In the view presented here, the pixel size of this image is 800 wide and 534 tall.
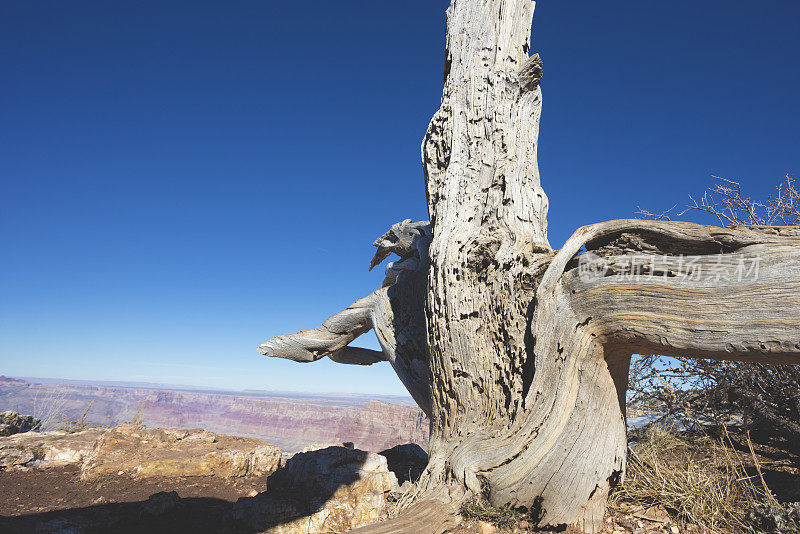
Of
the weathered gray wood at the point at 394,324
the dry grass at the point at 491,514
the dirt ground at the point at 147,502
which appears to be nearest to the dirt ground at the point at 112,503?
the dirt ground at the point at 147,502

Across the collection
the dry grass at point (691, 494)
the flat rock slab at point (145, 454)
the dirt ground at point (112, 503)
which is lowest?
the dirt ground at point (112, 503)

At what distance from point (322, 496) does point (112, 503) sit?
315 cm

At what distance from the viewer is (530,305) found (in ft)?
12.8

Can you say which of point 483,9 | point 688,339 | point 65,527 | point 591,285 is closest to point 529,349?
point 591,285

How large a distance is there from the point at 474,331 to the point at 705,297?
1.82 metres

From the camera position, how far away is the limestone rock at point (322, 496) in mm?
4078

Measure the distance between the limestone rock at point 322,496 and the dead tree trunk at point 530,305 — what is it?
91cm

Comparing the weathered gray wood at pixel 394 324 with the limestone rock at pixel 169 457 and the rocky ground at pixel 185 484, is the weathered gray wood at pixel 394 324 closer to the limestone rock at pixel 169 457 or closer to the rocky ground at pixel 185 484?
the rocky ground at pixel 185 484

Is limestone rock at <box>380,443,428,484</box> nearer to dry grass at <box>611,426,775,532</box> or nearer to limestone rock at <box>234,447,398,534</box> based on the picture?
limestone rock at <box>234,447,398,534</box>

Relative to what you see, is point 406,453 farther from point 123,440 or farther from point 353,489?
point 123,440

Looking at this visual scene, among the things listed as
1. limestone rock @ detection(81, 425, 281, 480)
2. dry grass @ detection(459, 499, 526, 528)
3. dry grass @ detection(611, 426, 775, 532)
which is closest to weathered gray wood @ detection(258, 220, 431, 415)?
dry grass @ detection(459, 499, 526, 528)

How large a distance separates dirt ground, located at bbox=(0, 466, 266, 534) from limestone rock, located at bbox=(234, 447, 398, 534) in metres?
0.40

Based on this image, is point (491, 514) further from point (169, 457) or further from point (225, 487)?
point (169, 457)

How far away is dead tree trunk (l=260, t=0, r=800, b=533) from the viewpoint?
296 centimetres
